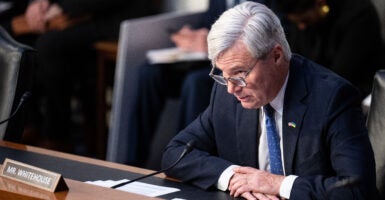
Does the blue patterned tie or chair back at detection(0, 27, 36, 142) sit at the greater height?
chair back at detection(0, 27, 36, 142)

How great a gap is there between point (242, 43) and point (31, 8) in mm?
3198

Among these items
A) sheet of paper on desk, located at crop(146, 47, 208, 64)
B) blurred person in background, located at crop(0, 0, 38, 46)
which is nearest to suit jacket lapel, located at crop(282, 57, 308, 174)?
sheet of paper on desk, located at crop(146, 47, 208, 64)

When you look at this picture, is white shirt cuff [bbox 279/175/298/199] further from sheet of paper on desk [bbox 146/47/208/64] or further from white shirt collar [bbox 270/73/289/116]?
sheet of paper on desk [bbox 146/47/208/64]

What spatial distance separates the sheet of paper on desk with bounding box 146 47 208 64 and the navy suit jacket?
71.7 inches

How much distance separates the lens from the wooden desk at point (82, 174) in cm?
234

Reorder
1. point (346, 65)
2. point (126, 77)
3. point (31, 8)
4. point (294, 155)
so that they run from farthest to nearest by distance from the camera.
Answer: point (31, 8) < point (126, 77) < point (346, 65) < point (294, 155)

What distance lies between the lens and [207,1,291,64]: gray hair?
98.1 inches

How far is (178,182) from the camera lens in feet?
8.81

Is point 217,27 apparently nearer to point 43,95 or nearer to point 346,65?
point 346,65

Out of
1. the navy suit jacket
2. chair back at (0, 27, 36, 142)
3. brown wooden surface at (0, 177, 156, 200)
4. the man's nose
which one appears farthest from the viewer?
chair back at (0, 27, 36, 142)

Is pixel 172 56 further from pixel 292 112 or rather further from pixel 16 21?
pixel 292 112

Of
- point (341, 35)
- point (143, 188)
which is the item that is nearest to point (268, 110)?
point (143, 188)

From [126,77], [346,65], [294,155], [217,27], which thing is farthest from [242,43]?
[126,77]

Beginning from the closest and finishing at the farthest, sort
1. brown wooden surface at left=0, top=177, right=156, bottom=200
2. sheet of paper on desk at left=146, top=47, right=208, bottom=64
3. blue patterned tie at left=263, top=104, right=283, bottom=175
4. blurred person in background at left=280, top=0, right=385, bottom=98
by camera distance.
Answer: brown wooden surface at left=0, top=177, right=156, bottom=200, blue patterned tie at left=263, top=104, right=283, bottom=175, blurred person in background at left=280, top=0, right=385, bottom=98, sheet of paper on desk at left=146, top=47, right=208, bottom=64
